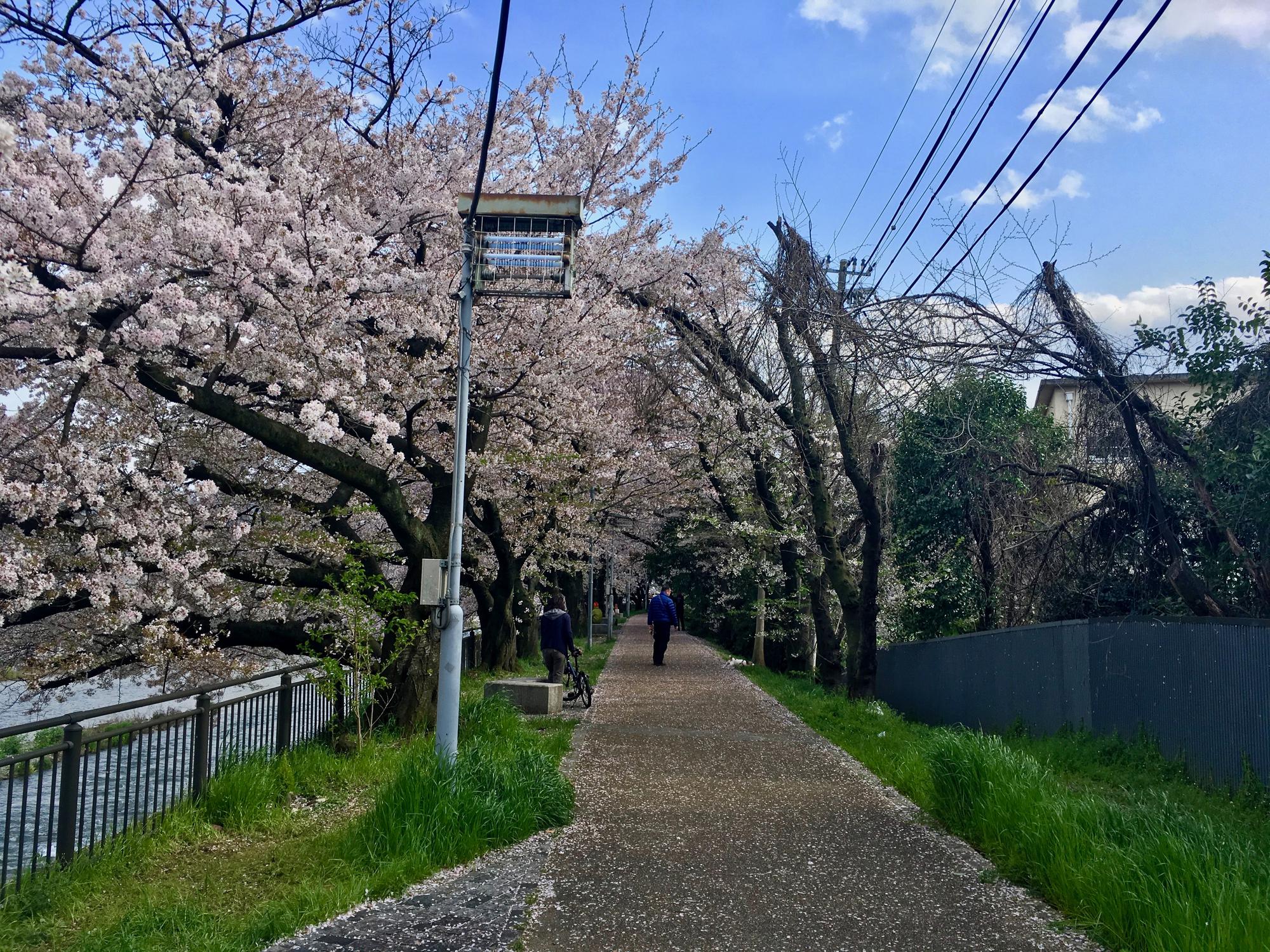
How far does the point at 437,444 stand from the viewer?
1555 cm

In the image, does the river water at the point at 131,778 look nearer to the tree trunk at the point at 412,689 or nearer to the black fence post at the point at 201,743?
the black fence post at the point at 201,743

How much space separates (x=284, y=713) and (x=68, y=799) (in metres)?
3.25

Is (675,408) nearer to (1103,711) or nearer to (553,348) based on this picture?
(553,348)

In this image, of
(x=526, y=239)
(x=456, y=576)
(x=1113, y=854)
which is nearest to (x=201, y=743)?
(x=456, y=576)

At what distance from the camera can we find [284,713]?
926 cm

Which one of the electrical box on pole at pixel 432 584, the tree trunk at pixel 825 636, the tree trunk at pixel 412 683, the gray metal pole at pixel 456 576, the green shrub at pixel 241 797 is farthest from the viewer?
the tree trunk at pixel 825 636

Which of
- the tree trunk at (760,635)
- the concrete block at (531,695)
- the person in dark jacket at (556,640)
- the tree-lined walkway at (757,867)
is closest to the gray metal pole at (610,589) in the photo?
the tree trunk at (760,635)

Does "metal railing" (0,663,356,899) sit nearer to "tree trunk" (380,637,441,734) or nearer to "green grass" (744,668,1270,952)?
"tree trunk" (380,637,441,734)

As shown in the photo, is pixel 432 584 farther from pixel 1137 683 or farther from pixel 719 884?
pixel 1137 683

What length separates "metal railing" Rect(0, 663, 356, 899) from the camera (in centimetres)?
587

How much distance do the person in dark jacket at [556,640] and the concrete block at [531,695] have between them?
0.96 metres

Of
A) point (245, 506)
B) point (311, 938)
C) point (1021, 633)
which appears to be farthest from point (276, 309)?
point (1021, 633)

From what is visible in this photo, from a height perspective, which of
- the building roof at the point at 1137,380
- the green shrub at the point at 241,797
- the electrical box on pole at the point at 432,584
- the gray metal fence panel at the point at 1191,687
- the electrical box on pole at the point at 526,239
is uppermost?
the electrical box on pole at the point at 526,239

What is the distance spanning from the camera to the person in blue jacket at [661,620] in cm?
2358
